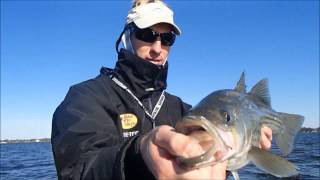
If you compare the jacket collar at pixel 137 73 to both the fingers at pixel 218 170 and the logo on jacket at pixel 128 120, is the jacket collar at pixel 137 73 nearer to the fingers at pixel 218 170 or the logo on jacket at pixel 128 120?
the logo on jacket at pixel 128 120

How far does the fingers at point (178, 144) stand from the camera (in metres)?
2.36

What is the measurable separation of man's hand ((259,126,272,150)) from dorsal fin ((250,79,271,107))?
55cm

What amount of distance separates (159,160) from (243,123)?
1.20 metres

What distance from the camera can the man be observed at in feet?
8.24

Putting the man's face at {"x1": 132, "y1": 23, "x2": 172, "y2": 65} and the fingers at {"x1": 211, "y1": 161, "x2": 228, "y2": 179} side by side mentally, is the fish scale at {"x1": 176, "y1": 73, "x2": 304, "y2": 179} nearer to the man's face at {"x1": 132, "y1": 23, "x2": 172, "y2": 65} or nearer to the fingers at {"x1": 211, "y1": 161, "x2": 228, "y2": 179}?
the fingers at {"x1": 211, "y1": 161, "x2": 228, "y2": 179}

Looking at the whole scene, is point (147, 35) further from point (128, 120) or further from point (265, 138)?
point (265, 138)

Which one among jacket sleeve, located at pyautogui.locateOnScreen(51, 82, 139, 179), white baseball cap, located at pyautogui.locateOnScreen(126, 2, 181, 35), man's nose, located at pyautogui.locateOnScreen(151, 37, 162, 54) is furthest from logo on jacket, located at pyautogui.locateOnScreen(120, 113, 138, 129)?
white baseball cap, located at pyautogui.locateOnScreen(126, 2, 181, 35)

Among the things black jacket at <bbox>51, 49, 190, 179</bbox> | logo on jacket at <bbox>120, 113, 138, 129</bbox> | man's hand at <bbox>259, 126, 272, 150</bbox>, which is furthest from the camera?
logo on jacket at <bbox>120, 113, 138, 129</bbox>

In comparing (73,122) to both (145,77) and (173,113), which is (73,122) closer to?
(145,77)

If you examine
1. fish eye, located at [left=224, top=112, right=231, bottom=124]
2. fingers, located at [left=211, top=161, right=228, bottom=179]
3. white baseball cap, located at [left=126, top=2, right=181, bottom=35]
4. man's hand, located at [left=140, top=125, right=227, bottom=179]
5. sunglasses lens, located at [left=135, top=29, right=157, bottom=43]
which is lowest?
fingers, located at [left=211, top=161, right=228, bottom=179]

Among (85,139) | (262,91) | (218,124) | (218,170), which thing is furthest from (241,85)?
(218,170)

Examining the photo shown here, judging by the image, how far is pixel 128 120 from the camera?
4559 mm

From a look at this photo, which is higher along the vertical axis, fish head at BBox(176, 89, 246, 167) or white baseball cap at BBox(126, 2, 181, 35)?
white baseball cap at BBox(126, 2, 181, 35)

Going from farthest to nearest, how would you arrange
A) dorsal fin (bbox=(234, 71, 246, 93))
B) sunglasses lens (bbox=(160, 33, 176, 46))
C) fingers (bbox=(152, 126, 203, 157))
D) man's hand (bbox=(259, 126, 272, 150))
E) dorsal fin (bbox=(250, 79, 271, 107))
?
sunglasses lens (bbox=(160, 33, 176, 46))
dorsal fin (bbox=(250, 79, 271, 107))
dorsal fin (bbox=(234, 71, 246, 93))
man's hand (bbox=(259, 126, 272, 150))
fingers (bbox=(152, 126, 203, 157))
